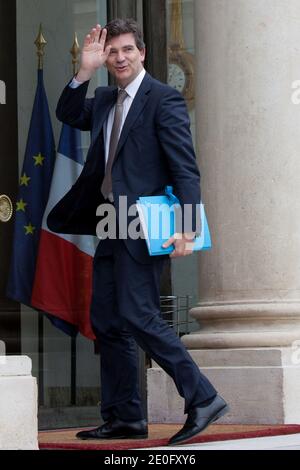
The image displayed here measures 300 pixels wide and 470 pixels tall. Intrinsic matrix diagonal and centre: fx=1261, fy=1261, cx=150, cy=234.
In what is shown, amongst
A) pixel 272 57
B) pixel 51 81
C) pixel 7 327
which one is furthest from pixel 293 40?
pixel 7 327

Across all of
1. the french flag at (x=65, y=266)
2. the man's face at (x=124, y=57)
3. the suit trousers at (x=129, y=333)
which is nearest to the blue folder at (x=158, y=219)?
the suit trousers at (x=129, y=333)

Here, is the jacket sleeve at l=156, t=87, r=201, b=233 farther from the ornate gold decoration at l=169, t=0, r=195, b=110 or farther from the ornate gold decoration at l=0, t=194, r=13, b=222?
the ornate gold decoration at l=169, t=0, r=195, b=110

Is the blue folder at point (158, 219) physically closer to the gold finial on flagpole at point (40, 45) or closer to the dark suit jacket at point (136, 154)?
the dark suit jacket at point (136, 154)

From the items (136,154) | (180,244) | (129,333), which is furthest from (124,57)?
(129,333)

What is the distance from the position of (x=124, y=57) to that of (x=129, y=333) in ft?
4.38

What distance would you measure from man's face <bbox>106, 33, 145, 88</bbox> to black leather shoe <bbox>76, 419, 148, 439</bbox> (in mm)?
1676

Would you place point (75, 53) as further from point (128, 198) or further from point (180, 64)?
point (180, 64)

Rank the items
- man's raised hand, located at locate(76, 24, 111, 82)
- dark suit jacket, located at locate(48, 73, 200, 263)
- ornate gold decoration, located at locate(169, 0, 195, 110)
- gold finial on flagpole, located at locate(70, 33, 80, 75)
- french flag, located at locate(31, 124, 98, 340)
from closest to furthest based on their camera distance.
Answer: dark suit jacket, located at locate(48, 73, 200, 263), man's raised hand, located at locate(76, 24, 111, 82), french flag, located at locate(31, 124, 98, 340), gold finial on flagpole, located at locate(70, 33, 80, 75), ornate gold decoration, located at locate(169, 0, 195, 110)

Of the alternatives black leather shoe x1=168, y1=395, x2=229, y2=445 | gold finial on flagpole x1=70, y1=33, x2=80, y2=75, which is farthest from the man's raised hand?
gold finial on flagpole x1=70, y1=33, x2=80, y2=75

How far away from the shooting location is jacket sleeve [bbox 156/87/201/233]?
578 centimetres

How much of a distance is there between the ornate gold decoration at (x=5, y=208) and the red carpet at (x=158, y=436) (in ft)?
4.25

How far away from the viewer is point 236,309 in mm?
7309

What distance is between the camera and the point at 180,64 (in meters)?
10.7

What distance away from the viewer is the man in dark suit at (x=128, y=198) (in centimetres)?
579
